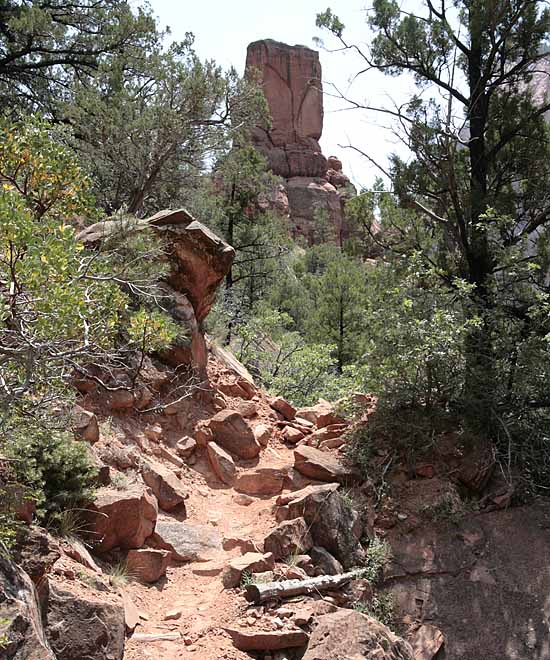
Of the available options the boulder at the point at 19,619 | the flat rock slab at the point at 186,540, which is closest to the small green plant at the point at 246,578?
the flat rock slab at the point at 186,540

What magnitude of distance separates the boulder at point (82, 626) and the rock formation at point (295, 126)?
44.4 m

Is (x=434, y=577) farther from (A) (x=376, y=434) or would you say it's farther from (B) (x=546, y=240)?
(B) (x=546, y=240)

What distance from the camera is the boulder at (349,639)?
Answer: 407cm

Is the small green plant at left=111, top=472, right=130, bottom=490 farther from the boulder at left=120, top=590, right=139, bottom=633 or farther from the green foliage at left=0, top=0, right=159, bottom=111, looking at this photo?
the green foliage at left=0, top=0, right=159, bottom=111

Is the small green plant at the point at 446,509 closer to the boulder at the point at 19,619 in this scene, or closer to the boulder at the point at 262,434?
the boulder at the point at 262,434

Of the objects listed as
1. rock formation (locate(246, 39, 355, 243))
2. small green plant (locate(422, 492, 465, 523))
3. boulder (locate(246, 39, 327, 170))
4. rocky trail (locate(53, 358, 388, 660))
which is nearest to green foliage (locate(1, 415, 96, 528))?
rocky trail (locate(53, 358, 388, 660))

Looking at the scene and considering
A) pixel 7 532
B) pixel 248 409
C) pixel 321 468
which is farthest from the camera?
pixel 248 409

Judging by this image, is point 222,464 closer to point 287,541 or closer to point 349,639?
point 287,541

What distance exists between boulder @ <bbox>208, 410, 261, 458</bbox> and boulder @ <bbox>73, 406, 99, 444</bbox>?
1.97 metres

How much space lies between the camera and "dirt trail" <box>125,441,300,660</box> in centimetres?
412

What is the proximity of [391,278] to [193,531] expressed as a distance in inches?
148

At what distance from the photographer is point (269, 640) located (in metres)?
4.16

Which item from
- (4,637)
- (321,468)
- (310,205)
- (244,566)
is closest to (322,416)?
(321,468)

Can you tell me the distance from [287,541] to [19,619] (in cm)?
261
